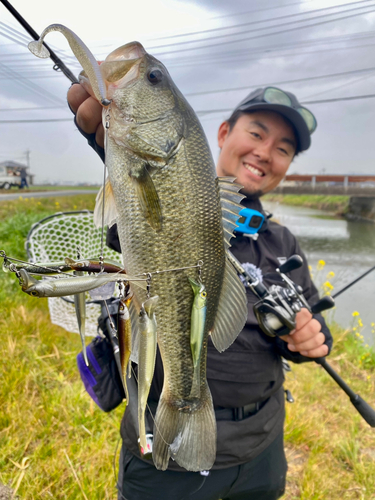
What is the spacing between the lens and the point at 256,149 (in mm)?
2279

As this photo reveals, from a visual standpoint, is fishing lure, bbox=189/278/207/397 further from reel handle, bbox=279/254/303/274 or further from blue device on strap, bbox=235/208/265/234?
blue device on strap, bbox=235/208/265/234

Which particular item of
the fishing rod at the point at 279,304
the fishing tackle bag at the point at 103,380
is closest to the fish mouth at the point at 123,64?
the fishing rod at the point at 279,304

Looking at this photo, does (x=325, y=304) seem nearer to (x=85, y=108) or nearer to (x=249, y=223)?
(x=249, y=223)

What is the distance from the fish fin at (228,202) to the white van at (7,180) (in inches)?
48.9

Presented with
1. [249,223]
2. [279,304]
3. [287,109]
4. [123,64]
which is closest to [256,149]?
[287,109]

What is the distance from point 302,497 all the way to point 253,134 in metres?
2.98

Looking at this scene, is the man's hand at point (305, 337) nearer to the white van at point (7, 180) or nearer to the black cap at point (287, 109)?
the black cap at point (287, 109)

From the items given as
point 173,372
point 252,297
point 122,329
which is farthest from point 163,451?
point 252,297

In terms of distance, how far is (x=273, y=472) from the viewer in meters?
2.06

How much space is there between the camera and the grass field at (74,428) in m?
2.30

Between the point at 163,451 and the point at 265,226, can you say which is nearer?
the point at 163,451

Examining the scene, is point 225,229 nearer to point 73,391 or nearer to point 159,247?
point 159,247

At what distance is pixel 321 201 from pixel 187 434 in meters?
28.0

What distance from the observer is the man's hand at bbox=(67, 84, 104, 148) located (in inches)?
41.7
